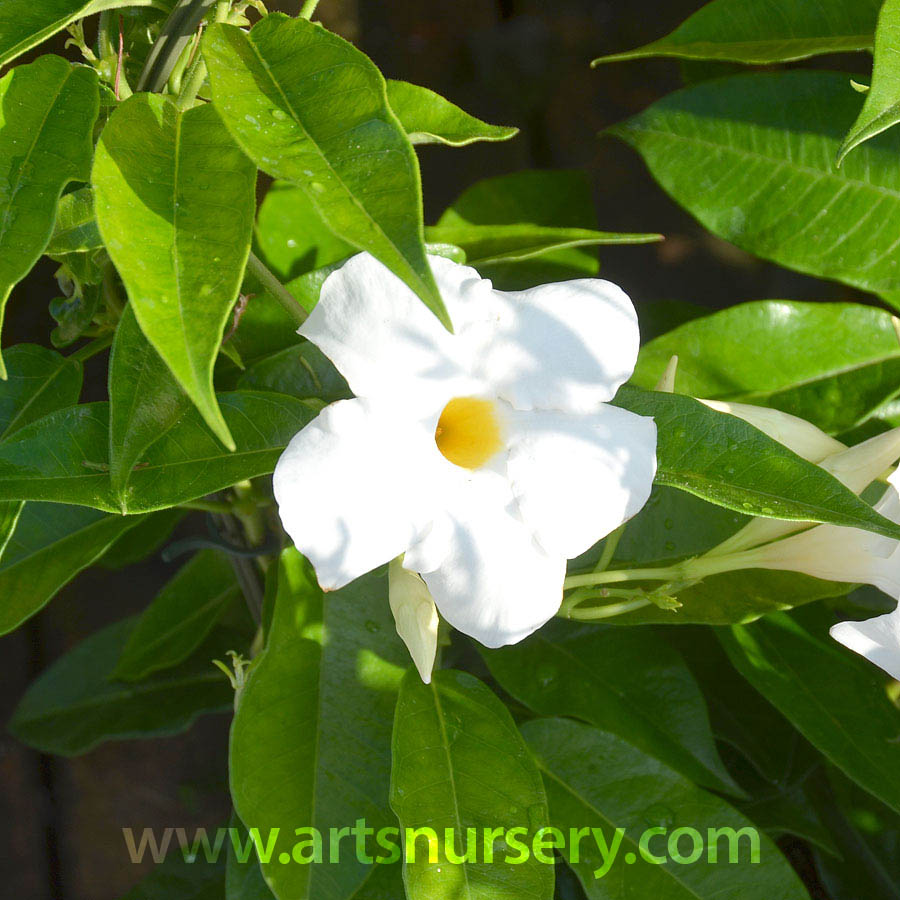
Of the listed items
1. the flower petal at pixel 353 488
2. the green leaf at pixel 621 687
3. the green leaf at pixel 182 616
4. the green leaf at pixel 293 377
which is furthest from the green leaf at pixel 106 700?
the flower petal at pixel 353 488

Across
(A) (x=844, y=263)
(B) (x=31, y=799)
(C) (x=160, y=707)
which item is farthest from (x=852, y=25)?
(B) (x=31, y=799)

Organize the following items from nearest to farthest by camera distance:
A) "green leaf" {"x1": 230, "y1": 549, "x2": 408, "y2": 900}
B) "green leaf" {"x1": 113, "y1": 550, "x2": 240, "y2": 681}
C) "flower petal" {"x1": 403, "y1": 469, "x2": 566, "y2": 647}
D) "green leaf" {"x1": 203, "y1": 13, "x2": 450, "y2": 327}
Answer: "green leaf" {"x1": 203, "y1": 13, "x2": 450, "y2": 327} → "flower petal" {"x1": 403, "y1": 469, "x2": 566, "y2": 647} → "green leaf" {"x1": 230, "y1": 549, "x2": 408, "y2": 900} → "green leaf" {"x1": 113, "y1": 550, "x2": 240, "y2": 681}

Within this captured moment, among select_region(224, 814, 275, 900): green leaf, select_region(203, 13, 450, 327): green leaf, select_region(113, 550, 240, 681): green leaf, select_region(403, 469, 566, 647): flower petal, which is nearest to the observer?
select_region(203, 13, 450, 327): green leaf

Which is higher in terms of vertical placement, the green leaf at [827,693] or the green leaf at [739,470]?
the green leaf at [739,470]

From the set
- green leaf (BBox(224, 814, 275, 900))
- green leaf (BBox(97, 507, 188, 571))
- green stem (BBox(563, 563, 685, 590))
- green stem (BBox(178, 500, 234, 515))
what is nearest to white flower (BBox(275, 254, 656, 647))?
green stem (BBox(563, 563, 685, 590))

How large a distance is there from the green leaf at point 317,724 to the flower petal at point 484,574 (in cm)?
15

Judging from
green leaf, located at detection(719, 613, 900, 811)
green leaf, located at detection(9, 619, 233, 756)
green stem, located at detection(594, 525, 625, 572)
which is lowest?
green leaf, located at detection(9, 619, 233, 756)

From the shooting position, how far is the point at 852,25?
64cm

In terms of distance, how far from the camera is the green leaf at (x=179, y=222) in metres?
0.34

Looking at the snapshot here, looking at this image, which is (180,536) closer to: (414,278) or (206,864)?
(206,864)

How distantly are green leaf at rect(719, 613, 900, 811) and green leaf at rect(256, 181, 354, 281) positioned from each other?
417 mm

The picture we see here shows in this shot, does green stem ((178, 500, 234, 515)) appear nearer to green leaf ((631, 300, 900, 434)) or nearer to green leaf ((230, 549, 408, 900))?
green leaf ((230, 549, 408, 900))

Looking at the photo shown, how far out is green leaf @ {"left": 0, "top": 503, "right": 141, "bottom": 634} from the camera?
0.60m

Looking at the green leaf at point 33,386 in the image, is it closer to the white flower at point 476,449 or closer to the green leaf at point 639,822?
the white flower at point 476,449
